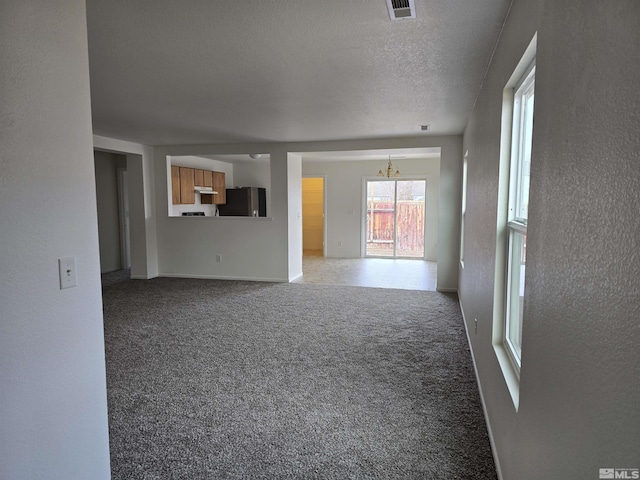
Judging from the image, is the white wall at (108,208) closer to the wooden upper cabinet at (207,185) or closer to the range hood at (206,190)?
the range hood at (206,190)

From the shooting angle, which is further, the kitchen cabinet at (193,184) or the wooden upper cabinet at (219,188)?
the wooden upper cabinet at (219,188)

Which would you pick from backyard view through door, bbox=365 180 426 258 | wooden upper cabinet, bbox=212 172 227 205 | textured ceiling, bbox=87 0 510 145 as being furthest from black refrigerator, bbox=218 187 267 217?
textured ceiling, bbox=87 0 510 145

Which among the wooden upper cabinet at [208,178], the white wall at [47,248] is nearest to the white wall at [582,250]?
the white wall at [47,248]

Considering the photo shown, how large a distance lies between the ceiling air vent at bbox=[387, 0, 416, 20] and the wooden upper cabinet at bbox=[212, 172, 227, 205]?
7415 millimetres

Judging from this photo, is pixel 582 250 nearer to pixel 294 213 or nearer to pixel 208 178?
pixel 294 213

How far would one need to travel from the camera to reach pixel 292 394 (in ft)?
9.05

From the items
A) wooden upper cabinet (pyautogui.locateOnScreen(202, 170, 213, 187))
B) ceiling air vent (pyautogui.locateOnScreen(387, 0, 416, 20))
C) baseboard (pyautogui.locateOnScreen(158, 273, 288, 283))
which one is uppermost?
ceiling air vent (pyautogui.locateOnScreen(387, 0, 416, 20))

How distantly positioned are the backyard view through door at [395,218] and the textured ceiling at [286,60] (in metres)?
4.60

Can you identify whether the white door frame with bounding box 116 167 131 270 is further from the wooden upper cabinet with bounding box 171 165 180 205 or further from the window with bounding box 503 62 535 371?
the window with bounding box 503 62 535 371

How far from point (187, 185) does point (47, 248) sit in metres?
6.80

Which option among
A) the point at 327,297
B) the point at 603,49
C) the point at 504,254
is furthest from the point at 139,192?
the point at 603,49

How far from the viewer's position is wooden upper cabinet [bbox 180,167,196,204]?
7695mm

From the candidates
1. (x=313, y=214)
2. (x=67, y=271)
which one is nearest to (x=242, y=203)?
(x=313, y=214)

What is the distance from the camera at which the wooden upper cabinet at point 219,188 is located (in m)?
8.95
